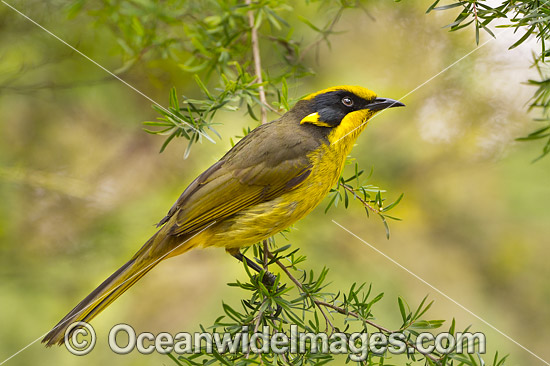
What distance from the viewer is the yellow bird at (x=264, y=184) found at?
976 mm

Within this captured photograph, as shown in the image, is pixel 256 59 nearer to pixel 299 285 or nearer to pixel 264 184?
pixel 264 184

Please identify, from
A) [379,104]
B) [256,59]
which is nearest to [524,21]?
[379,104]

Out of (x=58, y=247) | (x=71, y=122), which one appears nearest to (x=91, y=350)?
(x=58, y=247)

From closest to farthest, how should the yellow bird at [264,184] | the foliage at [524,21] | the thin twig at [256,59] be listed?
the foliage at [524,21]
the yellow bird at [264,184]
the thin twig at [256,59]

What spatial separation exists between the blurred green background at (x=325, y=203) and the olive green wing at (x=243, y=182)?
154 millimetres

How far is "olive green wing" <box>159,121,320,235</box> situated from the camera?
99 centimetres

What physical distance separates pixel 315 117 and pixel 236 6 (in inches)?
12.5

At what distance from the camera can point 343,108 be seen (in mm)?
1062

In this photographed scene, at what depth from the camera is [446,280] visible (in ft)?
3.53

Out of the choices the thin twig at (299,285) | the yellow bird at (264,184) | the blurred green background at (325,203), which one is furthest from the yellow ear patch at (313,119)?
the thin twig at (299,285)

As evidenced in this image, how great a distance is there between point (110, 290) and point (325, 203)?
52 cm

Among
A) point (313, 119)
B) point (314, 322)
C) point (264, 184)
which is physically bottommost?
point (314, 322)

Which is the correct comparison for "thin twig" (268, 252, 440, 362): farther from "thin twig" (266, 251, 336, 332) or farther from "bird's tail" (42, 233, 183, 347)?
"bird's tail" (42, 233, 183, 347)

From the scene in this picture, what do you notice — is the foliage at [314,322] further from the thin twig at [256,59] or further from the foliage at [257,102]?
the thin twig at [256,59]
